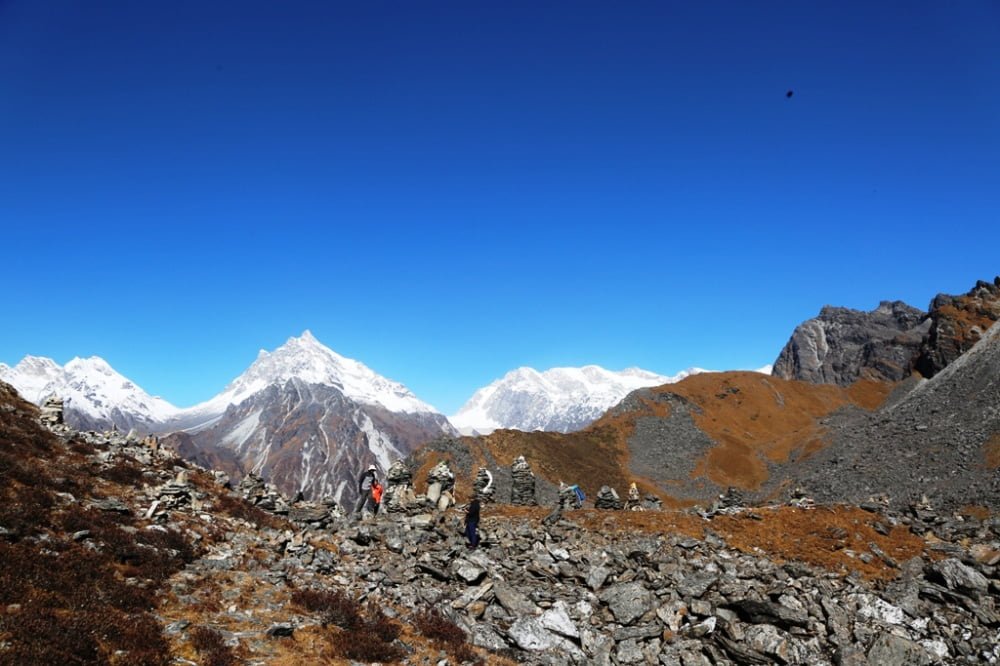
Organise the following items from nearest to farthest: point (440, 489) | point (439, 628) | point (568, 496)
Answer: point (439, 628), point (440, 489), point (568, 496)

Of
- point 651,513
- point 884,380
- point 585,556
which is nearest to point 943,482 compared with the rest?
point 651,513

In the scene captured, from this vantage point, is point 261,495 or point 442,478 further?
point 442,478

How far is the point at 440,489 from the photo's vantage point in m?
34.6

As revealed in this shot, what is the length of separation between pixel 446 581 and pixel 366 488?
1375 centimetres

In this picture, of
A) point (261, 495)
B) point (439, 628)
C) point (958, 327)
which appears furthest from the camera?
point (958, 327)

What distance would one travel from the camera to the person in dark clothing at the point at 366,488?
109 ft

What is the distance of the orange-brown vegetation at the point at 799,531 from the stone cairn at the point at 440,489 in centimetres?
835

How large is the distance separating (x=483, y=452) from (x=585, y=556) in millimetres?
56637

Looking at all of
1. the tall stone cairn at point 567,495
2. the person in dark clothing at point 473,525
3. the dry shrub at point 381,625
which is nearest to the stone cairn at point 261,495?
the person in dark clothing at point 473,525

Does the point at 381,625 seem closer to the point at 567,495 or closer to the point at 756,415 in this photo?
the point at 567,495

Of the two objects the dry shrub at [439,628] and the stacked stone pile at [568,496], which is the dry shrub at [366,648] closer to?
the dry shrub at [439,628]

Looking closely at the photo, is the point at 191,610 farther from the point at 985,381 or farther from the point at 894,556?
the point at 985,381

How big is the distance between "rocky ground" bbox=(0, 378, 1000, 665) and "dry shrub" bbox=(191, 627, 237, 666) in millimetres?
52

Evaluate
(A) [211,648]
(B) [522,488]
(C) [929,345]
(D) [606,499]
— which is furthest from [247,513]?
(C) [929,345]
